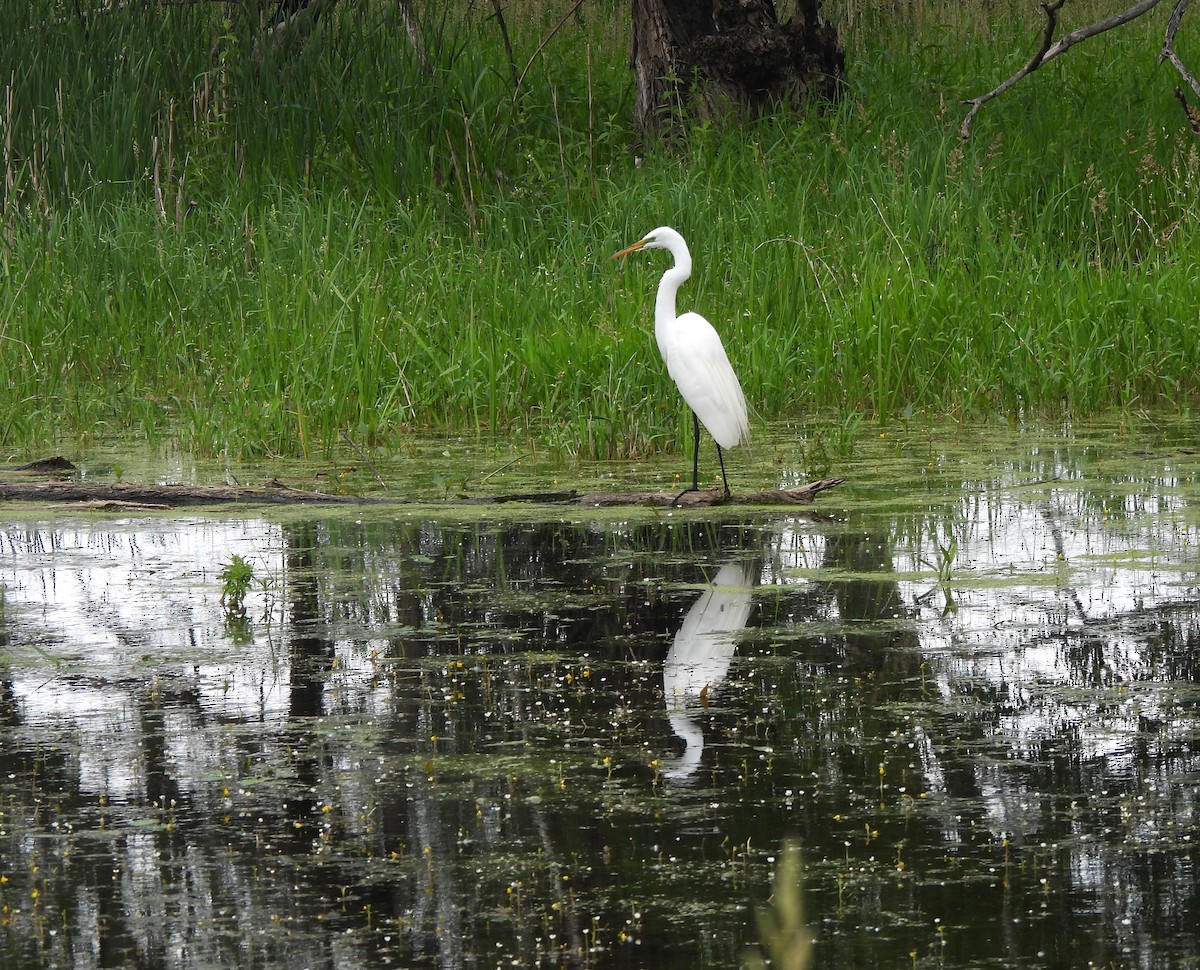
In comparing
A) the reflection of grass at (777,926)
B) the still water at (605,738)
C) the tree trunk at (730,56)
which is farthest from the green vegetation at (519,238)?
the reflection of grass at (777,926)

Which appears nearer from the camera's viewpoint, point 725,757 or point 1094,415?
point 725,757

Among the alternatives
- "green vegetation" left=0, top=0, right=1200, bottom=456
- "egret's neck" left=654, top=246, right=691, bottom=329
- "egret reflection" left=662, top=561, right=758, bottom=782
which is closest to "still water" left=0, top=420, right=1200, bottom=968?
"egret reflection" left=662, top=561, right=758, bottom=782

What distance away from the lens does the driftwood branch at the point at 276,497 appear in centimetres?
558

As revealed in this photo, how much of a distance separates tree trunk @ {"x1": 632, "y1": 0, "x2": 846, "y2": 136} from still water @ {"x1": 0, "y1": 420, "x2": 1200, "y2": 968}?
18.3 feet

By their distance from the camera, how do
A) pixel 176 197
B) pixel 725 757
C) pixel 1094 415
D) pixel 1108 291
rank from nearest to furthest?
pixel 725 757
pixel 1094 415
pixel 1108 291
pixel 176 197

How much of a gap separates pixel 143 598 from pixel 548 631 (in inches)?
43.7

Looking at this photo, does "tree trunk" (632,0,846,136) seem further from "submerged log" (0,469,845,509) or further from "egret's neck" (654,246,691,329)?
"submerged log" (0,469,845,509)

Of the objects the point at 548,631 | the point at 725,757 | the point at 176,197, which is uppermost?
the point at 176,197

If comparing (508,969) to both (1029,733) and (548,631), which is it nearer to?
(1029,733)

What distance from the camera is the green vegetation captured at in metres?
7.32

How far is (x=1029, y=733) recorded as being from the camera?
3270mm

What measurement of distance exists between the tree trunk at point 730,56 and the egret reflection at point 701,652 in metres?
6.22

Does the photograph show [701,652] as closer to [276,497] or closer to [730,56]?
[276,497]

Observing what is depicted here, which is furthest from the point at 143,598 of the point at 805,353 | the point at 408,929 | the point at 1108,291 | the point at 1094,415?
the point at 1108,291
